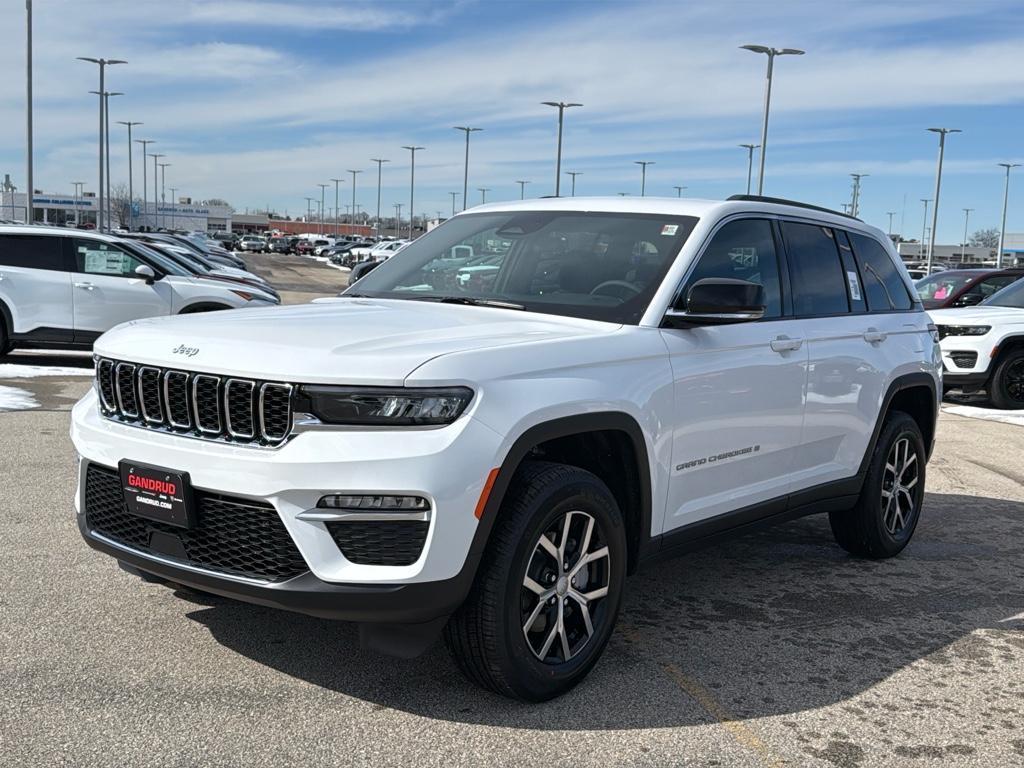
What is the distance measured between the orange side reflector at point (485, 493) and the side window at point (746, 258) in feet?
5.08

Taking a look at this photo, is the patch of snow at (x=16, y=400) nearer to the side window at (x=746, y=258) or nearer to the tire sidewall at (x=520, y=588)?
the side window at (x=746, y=258)

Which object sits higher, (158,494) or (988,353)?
(158,494)

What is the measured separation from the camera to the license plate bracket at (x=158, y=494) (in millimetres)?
3646

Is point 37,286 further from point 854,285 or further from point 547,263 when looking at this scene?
point 854,285

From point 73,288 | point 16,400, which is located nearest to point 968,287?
point 73,288

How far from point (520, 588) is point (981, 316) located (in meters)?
11.0

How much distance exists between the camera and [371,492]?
11.2 feet

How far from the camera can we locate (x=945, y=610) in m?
5.27

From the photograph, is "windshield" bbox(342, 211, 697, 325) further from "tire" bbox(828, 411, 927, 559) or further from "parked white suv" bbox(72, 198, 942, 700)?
"tire" bbox(828, 411, 927, 559)

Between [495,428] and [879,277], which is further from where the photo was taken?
[879,277]

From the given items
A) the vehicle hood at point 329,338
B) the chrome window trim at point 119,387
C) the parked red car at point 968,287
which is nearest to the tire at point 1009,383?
the parked red car at point 968,287

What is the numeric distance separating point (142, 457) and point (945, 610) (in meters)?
3.71

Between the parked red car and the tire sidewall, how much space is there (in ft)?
44.2

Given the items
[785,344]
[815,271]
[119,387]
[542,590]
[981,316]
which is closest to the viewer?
[542,590]
